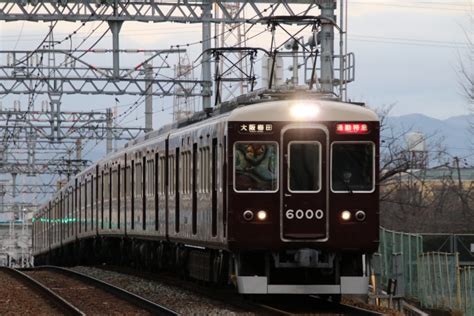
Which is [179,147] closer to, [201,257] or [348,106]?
[201,257]

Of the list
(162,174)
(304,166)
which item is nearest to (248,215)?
(304,166)

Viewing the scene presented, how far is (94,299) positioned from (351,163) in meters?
5.81

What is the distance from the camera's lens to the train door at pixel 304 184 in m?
16.9

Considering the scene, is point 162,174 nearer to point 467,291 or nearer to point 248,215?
point 467,291

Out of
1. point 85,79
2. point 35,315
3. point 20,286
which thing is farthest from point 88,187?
point 35,315

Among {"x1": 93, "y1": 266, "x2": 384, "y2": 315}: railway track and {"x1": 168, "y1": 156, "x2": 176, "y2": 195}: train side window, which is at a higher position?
{"x1": 168, "y1": 156, "x2": 176, "y2": 195}: train side window

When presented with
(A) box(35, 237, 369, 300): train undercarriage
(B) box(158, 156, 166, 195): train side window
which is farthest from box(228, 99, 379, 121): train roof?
(B) box(158, 156, 166, 195): train side window

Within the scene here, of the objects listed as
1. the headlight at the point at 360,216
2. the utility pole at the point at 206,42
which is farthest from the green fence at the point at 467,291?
the utility pole at the point at 206,42

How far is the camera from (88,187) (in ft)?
122

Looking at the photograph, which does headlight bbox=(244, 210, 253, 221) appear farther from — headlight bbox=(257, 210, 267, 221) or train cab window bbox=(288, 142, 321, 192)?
train cab window bbox=(288, 142, 321, 192)

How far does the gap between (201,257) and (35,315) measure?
375 cm

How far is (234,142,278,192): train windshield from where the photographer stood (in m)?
17.0

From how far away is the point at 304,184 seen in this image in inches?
672

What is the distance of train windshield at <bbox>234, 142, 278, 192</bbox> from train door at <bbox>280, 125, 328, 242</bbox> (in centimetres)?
16
